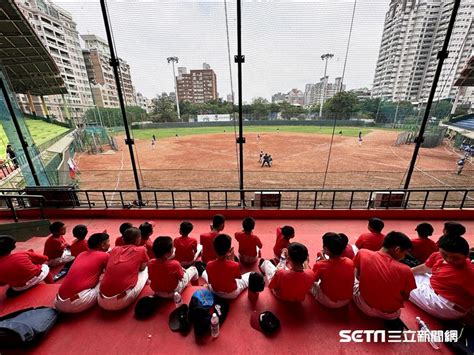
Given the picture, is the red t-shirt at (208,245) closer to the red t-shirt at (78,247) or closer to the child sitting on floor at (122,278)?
the child sitting on floor at (122,278)

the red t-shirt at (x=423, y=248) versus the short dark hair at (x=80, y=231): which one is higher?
the short dark hair at (x=80, y=231)

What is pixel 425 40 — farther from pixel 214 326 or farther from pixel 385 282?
pixel 214 326

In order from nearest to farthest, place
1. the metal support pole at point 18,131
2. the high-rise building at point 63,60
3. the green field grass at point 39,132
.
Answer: the metal support pole at point 18,131 < the green field grass at point 39,132 < the high-rise building at point 63,60

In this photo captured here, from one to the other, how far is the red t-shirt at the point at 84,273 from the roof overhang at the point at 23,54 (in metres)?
4.71

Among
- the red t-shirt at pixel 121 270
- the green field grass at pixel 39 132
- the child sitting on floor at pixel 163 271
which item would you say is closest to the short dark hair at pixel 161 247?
the child sitting on floor at pixel 163 271

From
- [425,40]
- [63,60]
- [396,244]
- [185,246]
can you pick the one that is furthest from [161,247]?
[63,60]

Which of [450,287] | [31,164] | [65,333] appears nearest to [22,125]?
[31,164]

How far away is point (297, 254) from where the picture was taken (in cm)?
149

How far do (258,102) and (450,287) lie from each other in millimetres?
32209

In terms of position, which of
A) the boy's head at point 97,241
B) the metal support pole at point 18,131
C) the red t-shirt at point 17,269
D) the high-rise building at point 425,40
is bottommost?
the red t-shirt at point 17,269

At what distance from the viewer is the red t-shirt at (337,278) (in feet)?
5.05

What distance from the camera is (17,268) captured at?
178cm

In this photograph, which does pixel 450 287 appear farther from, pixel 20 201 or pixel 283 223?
pixel 20 201

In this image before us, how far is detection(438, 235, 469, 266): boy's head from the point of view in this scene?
1423 mm
